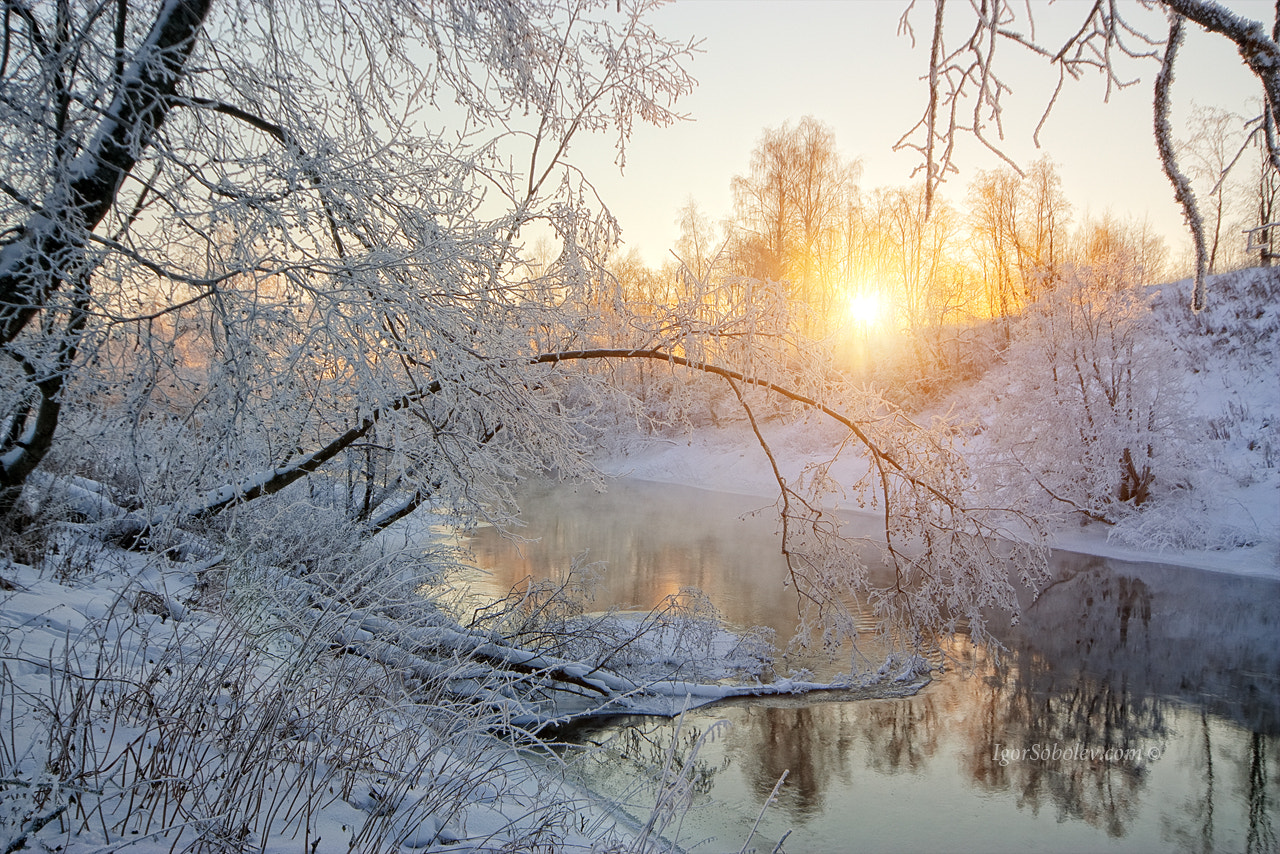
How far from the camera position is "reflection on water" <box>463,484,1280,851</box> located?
552 cm

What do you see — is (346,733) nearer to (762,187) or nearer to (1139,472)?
(1139,472)

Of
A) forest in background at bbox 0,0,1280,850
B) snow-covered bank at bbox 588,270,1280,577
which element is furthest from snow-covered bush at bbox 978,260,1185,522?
forest in background at bbox 0,0,1280,850

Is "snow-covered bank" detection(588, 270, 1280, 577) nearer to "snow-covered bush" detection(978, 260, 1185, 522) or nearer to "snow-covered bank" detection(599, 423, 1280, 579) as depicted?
"snow-covered bank" detection(599, 423, 1280, 579)

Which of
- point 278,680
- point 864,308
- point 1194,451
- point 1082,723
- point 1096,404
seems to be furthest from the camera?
point 864,308

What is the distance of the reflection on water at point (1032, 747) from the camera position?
5.52 meters

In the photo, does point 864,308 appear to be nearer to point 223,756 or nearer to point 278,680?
point 278,680

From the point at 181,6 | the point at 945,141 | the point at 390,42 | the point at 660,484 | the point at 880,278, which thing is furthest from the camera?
the point at 880,278

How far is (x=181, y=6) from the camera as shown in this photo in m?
3.46

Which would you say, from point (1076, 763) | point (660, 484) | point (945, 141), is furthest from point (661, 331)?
point (660, 484)

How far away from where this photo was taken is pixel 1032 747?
267 inches

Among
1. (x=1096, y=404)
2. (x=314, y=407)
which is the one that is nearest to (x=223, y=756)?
(x=314, y=407)

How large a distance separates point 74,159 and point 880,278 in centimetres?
2961

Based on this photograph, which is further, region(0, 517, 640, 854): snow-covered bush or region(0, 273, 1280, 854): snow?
region(0, 273, 1280, 854): snow

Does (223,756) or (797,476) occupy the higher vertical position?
(223,756)
